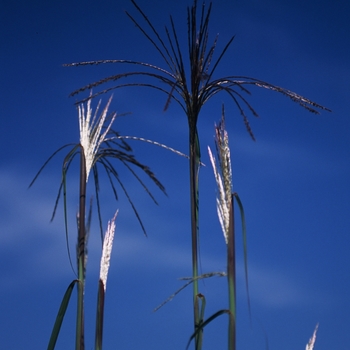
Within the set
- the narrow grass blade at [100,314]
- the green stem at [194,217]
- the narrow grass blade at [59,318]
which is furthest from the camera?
the narrow grass blade at [100,314]

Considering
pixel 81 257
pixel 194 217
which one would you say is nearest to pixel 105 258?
pixel 81 257

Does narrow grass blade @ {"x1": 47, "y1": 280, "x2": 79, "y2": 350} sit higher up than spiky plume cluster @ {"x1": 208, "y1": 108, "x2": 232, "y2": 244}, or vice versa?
spiky plume cluster @ {"x1": 208, "y1": 108, "x2": 232, "y2": 244}

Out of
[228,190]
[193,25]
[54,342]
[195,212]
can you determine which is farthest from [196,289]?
[193,25]

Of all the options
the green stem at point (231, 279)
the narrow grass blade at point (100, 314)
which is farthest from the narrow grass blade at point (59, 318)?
the green stem at point (231, 279)

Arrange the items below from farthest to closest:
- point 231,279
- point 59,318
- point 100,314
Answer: point 100,314
point 59,318
point 231,279

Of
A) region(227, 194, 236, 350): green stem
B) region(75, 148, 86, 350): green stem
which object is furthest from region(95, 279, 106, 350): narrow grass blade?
region(227, 194, 236, 350): green stem

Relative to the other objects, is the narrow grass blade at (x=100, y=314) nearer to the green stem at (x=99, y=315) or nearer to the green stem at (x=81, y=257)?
the green stem at (x=99, y=315)

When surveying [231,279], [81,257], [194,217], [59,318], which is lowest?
[59,318]

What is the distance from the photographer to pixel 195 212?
124 inches

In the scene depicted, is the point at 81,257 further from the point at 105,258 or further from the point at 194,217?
the point at 194,217

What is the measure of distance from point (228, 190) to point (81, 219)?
4.53ft

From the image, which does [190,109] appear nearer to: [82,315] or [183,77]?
[183,77]

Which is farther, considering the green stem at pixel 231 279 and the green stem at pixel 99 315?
the green stem at pixel 99 315

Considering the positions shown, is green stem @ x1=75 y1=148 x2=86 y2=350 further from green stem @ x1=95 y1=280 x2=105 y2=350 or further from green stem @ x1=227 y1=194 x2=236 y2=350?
green stem @ x1=227 y1=194 x2=236 y2=350
